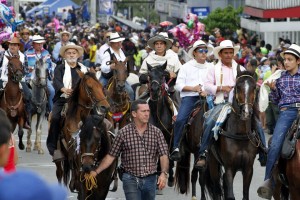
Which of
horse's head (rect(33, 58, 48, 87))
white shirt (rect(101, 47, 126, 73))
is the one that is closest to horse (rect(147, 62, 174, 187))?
white shirt (rect(101, 47, 126, 73))

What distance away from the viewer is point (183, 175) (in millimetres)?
15133

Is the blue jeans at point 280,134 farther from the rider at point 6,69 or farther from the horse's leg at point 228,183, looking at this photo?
the rider at point 6,69

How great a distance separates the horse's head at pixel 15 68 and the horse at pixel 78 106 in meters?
5.32

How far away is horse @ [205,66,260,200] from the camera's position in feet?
39.5

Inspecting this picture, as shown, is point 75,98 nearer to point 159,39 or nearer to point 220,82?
point 220,82

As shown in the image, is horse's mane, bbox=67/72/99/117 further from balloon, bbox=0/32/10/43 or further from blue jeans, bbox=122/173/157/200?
balloon, bbox=0/32/10/43

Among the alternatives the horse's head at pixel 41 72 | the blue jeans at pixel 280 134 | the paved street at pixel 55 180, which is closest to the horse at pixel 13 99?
the paved street at pixel 55 180

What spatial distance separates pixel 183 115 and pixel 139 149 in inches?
194

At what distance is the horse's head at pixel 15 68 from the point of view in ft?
62.6

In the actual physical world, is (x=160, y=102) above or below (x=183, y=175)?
above

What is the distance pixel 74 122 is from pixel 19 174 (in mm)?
A: 10019

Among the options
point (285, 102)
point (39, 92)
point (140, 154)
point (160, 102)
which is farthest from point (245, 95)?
point (39, 92)

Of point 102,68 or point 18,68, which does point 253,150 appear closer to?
point 102,68

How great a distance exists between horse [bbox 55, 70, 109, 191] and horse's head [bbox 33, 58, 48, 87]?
7.58 m
